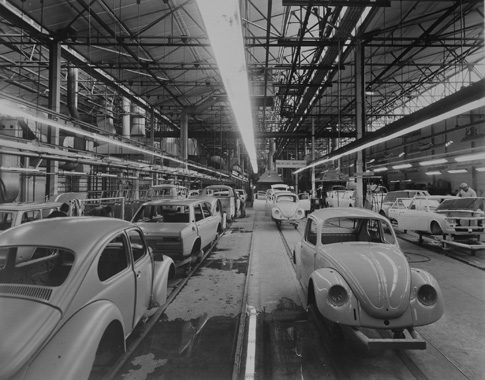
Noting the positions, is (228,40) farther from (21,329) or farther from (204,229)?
(204,229)

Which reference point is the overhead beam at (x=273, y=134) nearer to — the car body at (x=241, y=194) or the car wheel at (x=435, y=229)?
the car body at (x=241, y=194)

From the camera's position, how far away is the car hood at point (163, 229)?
5.81 metres

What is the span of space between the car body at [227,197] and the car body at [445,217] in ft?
23.2

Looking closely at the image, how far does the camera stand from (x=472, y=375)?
2848mm

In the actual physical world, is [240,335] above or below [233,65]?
below

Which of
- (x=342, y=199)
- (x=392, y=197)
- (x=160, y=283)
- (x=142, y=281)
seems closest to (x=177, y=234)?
(x=160, y=283)

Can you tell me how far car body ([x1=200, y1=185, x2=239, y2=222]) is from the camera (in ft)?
46.0

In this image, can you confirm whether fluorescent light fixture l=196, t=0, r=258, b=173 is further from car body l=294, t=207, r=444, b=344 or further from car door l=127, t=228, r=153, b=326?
car body l=294, t=207, r=444, b=344

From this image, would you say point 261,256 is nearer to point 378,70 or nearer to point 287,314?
point 287,314

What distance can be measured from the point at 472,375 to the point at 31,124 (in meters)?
15.2

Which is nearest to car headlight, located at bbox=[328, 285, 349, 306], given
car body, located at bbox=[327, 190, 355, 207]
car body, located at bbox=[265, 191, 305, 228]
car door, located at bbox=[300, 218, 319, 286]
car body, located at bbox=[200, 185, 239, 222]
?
car door, located at bbox=[300, 218, 319, 286]

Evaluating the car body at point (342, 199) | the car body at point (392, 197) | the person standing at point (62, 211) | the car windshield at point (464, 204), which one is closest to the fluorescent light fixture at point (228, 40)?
the person standing at point (62, 211)

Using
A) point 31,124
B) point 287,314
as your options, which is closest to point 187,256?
point 287,314

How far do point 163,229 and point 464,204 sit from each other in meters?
8.34
